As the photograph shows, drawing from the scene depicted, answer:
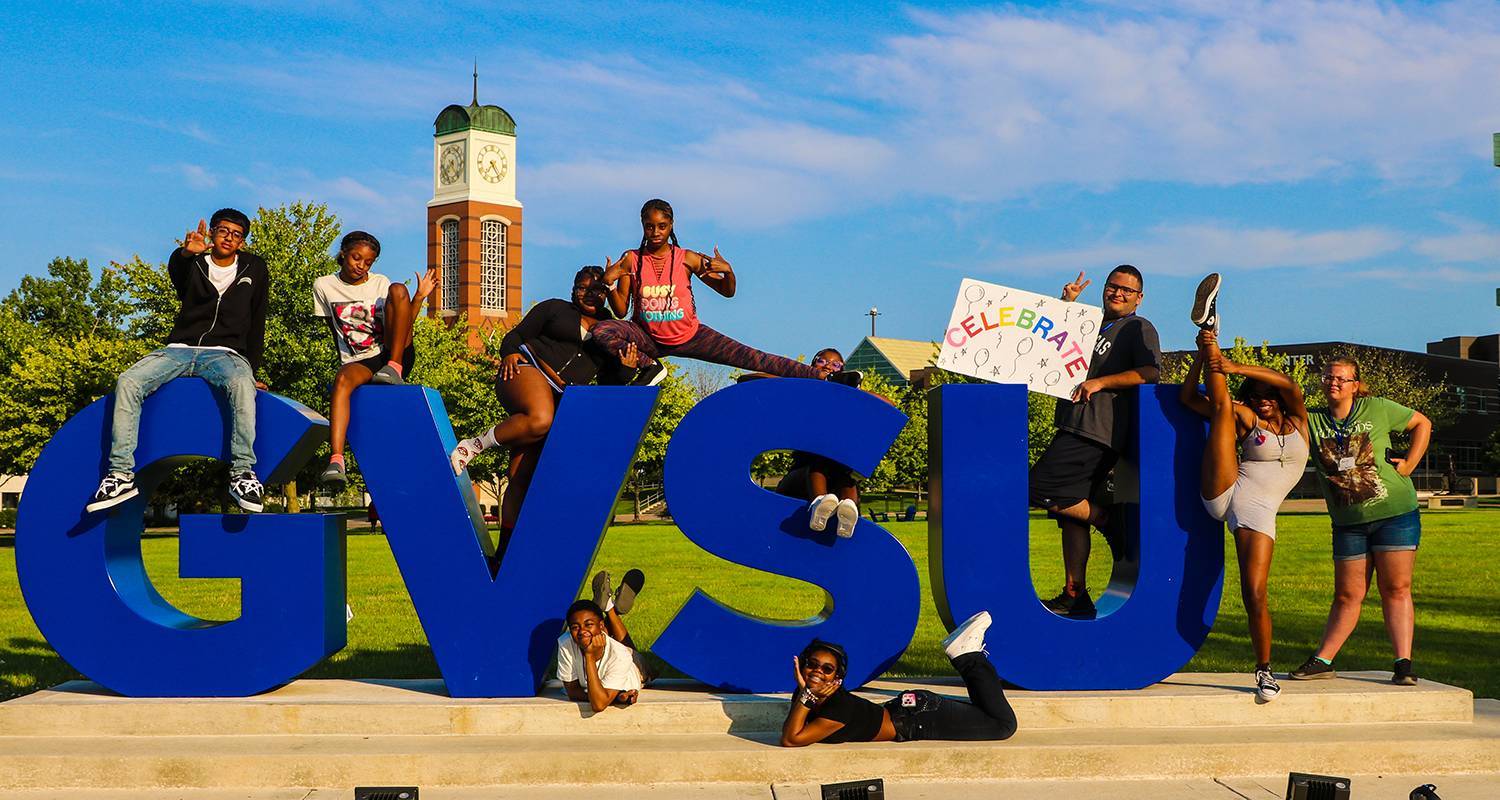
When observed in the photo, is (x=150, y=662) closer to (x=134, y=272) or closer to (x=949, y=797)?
(x=949, y=797)

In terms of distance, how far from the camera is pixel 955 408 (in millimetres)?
8195

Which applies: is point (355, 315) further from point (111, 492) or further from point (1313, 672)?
point (1313, 672)

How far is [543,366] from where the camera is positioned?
28.8 ft

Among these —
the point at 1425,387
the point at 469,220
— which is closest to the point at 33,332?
the point at 469,220

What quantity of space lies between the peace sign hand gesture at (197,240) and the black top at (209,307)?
4 cm

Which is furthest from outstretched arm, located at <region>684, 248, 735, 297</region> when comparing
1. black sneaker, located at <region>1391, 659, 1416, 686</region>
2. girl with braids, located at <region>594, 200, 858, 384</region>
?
black sneaker, located at <region>1391, 659, 1416, 686</region>

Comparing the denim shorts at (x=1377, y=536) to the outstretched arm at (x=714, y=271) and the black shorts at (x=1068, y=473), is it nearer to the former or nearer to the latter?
the black shorts at (x=1068, y=473)

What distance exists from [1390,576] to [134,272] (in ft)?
126

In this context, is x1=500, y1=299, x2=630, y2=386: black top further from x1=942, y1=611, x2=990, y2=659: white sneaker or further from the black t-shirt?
the black t-shirt

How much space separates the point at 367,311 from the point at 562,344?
1.25 meters

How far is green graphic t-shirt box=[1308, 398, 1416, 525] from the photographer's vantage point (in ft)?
26.9

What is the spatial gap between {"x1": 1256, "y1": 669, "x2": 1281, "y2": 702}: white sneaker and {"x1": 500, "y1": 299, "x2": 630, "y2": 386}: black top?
14.1 ft

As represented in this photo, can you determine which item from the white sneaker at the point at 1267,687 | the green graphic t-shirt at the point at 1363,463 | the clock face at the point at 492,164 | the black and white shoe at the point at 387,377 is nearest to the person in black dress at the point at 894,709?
the white sneaker at the point at 1267,687

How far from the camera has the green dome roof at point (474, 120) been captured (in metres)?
100
